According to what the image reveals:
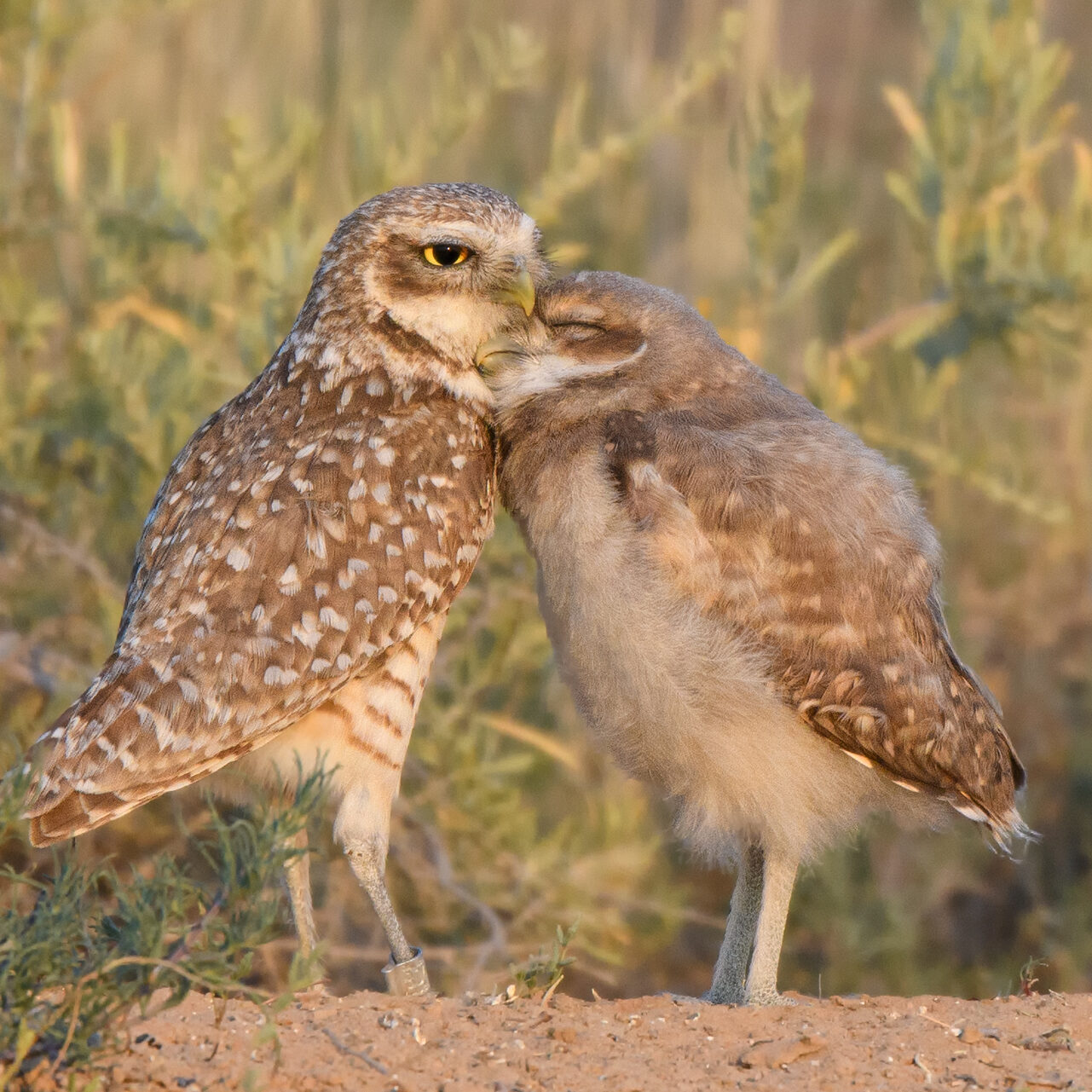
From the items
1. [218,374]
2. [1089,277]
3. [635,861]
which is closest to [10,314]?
[218,374]

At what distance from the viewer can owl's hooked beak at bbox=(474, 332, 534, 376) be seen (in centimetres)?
431

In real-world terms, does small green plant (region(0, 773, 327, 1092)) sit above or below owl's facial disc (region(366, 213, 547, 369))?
below

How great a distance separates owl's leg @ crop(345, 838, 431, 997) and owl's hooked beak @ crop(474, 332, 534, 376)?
1378 millimetres

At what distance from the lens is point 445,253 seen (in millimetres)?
4293

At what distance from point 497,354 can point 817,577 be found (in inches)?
45.9

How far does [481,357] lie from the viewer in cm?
439

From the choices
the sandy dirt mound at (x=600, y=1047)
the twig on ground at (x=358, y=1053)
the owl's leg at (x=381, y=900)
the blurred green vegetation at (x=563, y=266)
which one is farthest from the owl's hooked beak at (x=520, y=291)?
the twig on ground at (x=358, y=1053)

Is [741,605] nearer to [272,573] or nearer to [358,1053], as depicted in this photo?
[272,573]

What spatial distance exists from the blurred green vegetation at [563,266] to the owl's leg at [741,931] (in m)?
1.12

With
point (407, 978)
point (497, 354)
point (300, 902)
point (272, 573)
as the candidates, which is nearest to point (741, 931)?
point (407, 978)

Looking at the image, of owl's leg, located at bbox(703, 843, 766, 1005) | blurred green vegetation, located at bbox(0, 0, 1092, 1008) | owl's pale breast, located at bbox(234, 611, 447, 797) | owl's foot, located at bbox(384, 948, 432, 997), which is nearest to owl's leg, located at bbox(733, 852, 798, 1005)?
owl's leg, located at bbox(703, 843, 766, 1005)

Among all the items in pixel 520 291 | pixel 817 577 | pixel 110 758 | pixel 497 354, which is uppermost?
pixel 520 291

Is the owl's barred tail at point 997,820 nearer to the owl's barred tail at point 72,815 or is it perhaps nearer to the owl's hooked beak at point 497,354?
the owl's hooked beak at point 497,354

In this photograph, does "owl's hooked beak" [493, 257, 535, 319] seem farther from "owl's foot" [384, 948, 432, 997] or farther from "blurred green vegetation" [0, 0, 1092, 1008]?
"owl's foot" [384, 948, 432, 997]
